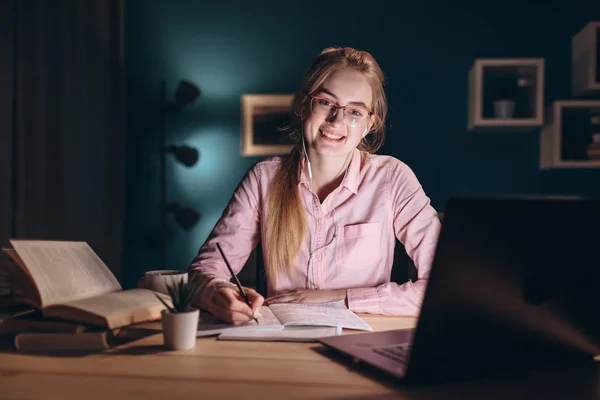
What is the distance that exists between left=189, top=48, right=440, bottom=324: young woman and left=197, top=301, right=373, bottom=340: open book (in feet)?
1.65

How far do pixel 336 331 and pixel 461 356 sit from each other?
1.03ft

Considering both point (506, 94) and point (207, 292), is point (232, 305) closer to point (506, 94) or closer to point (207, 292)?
point (207, 292)

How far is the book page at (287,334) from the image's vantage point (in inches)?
34.6

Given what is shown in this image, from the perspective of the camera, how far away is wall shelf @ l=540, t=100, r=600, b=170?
2824mm

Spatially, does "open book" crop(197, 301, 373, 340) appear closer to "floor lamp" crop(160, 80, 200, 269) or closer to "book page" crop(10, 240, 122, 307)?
"book page" crop(10, 240, 122, 307)

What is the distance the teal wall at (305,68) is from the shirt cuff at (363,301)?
202cm

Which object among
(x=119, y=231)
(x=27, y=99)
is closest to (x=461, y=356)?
(x=27, y=99)

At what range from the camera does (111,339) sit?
0.85 meters

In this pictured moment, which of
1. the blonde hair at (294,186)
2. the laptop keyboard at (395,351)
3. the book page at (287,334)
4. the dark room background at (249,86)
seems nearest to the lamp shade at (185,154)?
the dark room background at (249,86)

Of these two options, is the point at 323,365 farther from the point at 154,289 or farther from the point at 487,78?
the point at 487,78

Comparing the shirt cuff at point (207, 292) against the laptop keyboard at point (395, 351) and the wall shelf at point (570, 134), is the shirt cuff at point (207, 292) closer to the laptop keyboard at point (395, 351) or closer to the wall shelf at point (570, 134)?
the laptop keyboard at point (395, 351)

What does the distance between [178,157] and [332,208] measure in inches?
68.0

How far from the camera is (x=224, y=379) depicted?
0.68m

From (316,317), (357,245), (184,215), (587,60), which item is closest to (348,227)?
(357,245)
